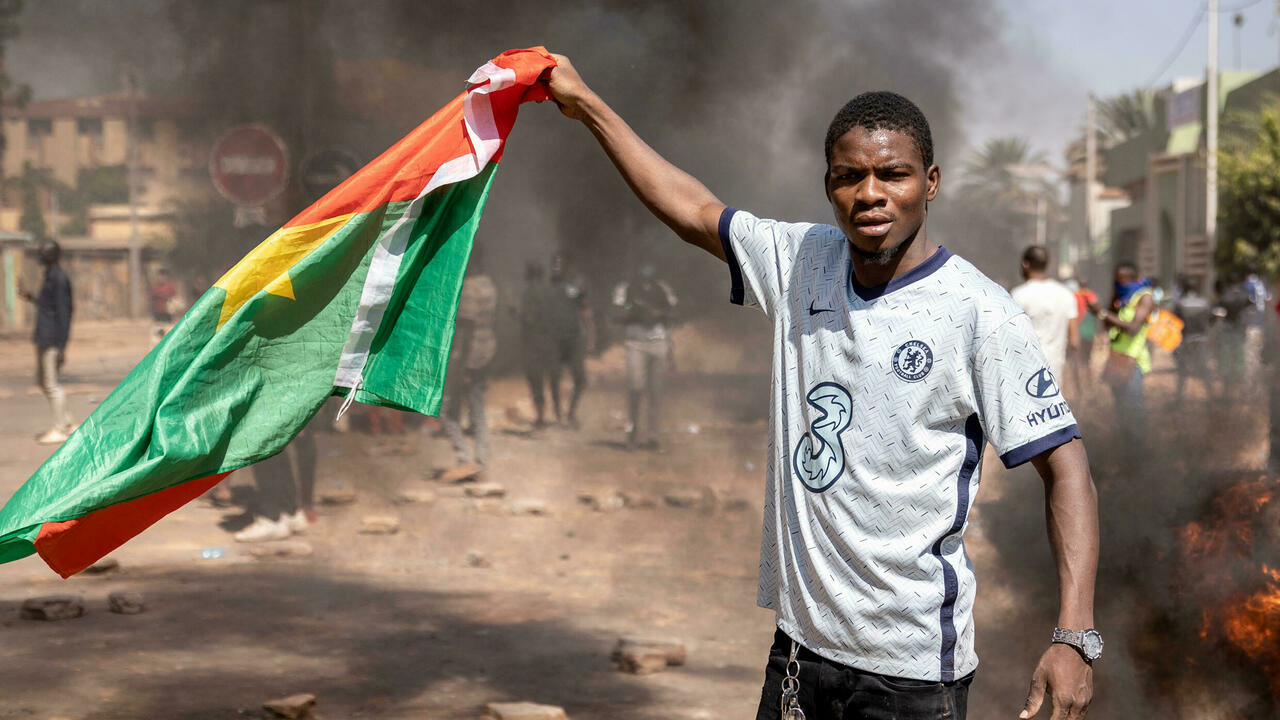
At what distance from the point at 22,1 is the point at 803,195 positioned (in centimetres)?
817

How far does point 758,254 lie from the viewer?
222cm

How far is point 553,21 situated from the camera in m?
11.3

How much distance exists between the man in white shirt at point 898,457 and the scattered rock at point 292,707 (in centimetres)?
261

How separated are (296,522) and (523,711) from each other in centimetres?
384

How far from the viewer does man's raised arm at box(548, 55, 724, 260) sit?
91.5 inches

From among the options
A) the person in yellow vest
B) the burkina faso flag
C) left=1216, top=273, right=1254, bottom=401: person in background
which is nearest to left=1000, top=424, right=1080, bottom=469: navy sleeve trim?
the burkina faso flag

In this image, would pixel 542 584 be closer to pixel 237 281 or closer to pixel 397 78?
pixel 237 281

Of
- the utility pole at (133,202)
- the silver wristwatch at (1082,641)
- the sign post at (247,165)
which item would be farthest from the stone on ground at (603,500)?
the silver wristwatch at (1082,641)

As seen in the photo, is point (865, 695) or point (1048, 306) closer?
point (865, 695)

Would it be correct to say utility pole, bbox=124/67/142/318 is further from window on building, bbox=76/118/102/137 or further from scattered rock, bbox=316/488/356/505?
scattered rock, bbox=316/488/356/505


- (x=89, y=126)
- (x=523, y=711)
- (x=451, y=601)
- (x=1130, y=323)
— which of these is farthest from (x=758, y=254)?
(x=89, y=126)

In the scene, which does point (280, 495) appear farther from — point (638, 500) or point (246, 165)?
point (638, 500)

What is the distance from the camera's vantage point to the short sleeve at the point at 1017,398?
1822mm

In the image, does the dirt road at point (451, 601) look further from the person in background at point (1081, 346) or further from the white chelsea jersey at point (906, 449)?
the white chelsea jersey at point (906, 449)
